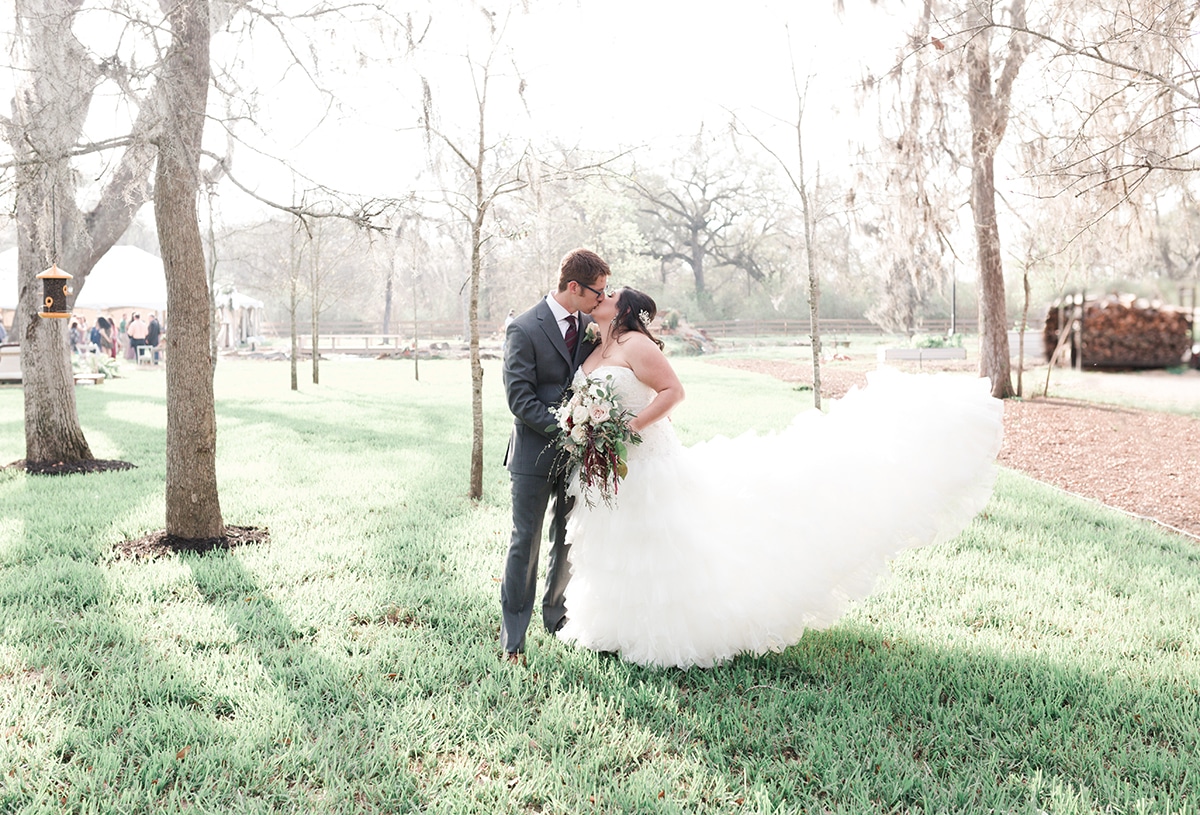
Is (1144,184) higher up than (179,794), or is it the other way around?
(1144,184)

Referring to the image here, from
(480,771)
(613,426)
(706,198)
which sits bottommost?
(480,771)

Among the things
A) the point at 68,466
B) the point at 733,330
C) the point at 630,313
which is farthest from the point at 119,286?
the point at 733,330

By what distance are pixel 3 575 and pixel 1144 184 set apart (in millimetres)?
6863

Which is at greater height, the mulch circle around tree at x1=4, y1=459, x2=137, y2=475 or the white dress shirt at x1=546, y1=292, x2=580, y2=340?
the white dress shirt at x1=546, y1=292, x2=580, y2=340

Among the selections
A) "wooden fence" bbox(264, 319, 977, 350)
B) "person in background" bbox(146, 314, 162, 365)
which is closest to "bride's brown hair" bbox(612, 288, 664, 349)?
"person in background" bbox(146, 314, 162, 365)

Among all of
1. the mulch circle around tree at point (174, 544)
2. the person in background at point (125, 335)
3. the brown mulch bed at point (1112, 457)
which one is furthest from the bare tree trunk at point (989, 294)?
the person in background at point (125, 335)

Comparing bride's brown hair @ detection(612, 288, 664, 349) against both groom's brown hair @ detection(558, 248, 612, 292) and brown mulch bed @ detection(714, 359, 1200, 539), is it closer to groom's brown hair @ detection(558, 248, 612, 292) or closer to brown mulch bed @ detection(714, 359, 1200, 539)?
groom's brown hair @ detection(558, 248, 612, 292)

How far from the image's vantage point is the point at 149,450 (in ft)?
34.3

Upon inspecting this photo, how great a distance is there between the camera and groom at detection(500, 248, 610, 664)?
3928 millimetres

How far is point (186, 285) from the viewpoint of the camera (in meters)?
5.69

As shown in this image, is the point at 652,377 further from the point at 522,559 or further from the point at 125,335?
the point at 125,335

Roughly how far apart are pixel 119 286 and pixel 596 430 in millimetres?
30579

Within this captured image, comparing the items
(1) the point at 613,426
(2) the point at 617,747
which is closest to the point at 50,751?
(2) the point at 617,747

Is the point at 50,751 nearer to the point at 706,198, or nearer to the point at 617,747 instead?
the point at 617,747
